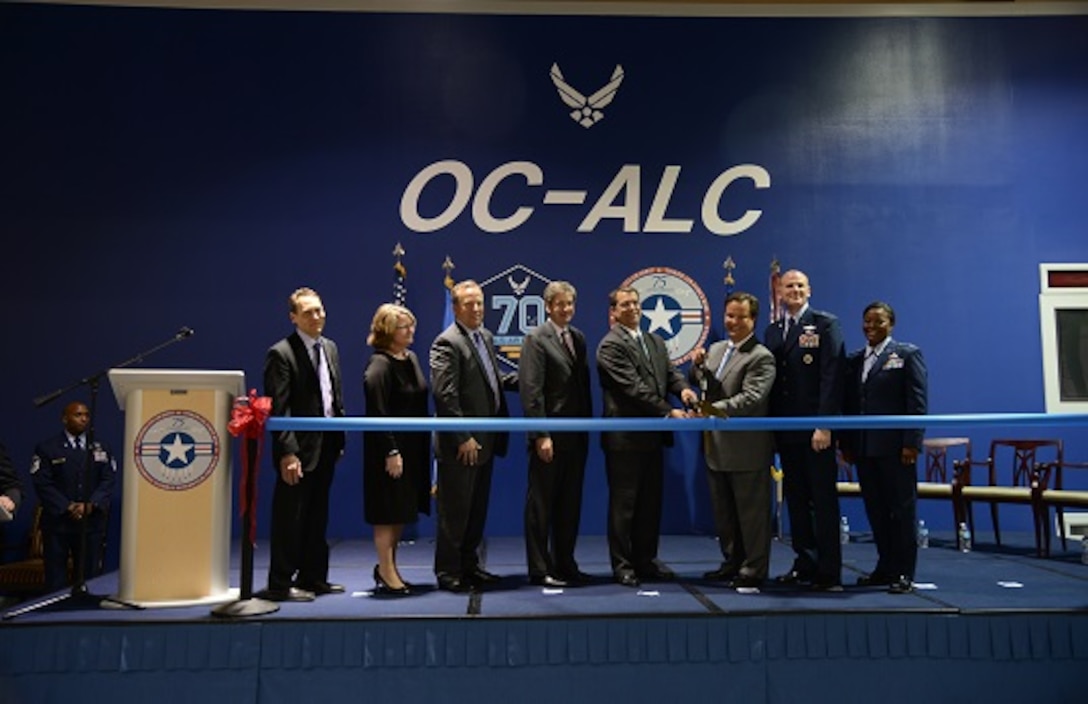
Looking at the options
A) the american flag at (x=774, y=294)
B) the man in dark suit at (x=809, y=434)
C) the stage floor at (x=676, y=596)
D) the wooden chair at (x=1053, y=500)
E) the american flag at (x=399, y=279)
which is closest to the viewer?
the stage floor at (x=676, y=596)

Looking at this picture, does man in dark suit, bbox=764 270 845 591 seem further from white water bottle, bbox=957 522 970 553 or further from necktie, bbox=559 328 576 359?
white water bottle, bbox=957 522 970 553

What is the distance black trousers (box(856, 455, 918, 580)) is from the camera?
409 centimetres

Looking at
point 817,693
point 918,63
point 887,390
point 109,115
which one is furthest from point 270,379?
point 918,63

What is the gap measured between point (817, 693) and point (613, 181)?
4.79m

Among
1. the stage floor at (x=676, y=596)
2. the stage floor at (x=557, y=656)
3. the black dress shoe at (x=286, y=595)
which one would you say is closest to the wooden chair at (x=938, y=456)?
the stage floor at (x=676, y=596)

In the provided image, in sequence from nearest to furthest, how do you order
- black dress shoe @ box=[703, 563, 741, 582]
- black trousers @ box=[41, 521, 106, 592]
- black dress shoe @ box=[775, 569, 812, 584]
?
black dress shoe @ box=[775, 569, 812, 584], black dress shoe @ box=[703, 563, 741, 582], black trousers @ box=[41, 521, 106, 592]

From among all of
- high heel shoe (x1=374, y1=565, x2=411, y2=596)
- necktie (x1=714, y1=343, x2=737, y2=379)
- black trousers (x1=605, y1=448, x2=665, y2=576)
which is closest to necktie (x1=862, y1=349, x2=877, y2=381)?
necktie (x1=714, y1=343, x2=737, y2=379)

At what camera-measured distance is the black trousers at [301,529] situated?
12.9 ft

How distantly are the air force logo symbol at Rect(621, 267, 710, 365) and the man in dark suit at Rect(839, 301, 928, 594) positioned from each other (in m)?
2.52

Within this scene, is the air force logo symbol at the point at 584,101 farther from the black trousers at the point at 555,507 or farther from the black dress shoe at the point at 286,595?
the black dress shoe at the point at 286,595

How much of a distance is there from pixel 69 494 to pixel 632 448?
4281 millimetres

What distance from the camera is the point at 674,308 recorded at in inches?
279

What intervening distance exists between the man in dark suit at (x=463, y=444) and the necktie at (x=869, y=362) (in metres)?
1.89

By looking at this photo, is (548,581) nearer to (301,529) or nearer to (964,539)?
(301,529)
